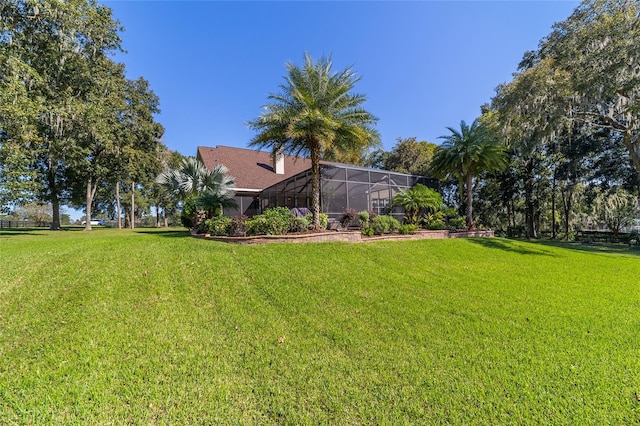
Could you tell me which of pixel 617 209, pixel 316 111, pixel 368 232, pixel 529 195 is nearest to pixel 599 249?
pixel 529 195

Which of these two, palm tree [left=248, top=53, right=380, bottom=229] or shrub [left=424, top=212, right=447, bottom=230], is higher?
palm tree [left=248, top=53, right=380, bottom=229]

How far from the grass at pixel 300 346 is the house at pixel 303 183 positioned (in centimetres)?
737

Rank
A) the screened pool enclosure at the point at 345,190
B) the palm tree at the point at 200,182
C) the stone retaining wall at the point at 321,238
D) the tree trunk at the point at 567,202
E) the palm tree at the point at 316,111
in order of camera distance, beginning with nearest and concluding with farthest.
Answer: the stone retaining wall at the point at 321,238
the palm tree at the point at 316,111
the palm tree at the point at 200,182
the screened pool enclosure at the point at 345,190
the tree trunk at the point at 567,202

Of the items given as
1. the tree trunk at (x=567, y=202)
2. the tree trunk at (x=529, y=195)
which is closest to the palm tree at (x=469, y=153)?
the tree trunk at (x=529, y=195)

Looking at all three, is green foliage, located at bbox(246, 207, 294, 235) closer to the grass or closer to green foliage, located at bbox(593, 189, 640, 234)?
the grass

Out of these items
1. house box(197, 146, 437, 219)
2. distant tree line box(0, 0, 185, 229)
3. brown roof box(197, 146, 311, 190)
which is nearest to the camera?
distant tree line box(0, 0, 185, 229)

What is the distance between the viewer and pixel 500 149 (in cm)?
1438

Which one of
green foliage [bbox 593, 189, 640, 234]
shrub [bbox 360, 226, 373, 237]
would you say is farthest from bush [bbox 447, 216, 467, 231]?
green foliage [bbox 593, 189, 640, 234]

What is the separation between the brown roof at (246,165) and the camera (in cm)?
1825

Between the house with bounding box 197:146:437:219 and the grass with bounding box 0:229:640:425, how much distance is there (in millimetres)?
7369

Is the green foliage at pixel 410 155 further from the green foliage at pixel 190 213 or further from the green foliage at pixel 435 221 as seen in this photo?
the green foliage at pixel 190 213

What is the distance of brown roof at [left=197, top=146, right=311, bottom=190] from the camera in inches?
719

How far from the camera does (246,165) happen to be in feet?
64.5

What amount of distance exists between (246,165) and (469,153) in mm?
14766
